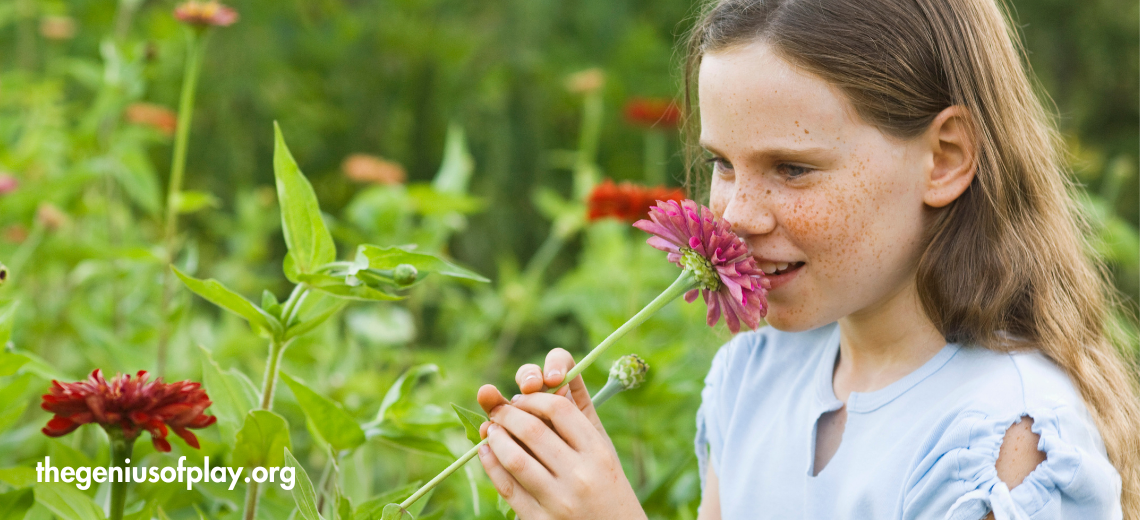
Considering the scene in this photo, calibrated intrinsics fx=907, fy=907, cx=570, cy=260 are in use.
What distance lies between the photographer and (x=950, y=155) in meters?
0.80

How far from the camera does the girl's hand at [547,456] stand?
67 centimetres

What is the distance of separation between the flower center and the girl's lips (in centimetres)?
13

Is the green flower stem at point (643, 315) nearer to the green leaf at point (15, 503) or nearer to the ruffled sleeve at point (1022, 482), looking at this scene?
the ruffled sleeve at point (1022, 482)

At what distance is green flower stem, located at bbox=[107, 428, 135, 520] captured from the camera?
73 cm

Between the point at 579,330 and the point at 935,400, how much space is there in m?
1.82

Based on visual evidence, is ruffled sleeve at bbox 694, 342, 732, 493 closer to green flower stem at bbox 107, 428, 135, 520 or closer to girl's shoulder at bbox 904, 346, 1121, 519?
girl's shoulder at bbox 904, 346, 1121, 519

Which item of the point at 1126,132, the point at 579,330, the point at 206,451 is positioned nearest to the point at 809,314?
the point at 206,451

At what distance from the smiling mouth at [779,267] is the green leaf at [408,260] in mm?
245

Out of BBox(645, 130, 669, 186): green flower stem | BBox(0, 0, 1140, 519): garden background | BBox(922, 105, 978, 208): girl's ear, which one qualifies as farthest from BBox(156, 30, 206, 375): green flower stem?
BBox(645, 130, 669, 186): green flower stem

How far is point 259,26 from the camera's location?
2.26 m

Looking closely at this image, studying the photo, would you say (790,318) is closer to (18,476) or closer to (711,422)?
(711,422)

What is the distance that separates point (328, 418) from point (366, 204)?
835 millimetres

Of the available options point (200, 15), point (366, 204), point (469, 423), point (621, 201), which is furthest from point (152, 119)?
point (469, 423)

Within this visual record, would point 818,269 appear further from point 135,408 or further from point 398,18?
point 398,18
